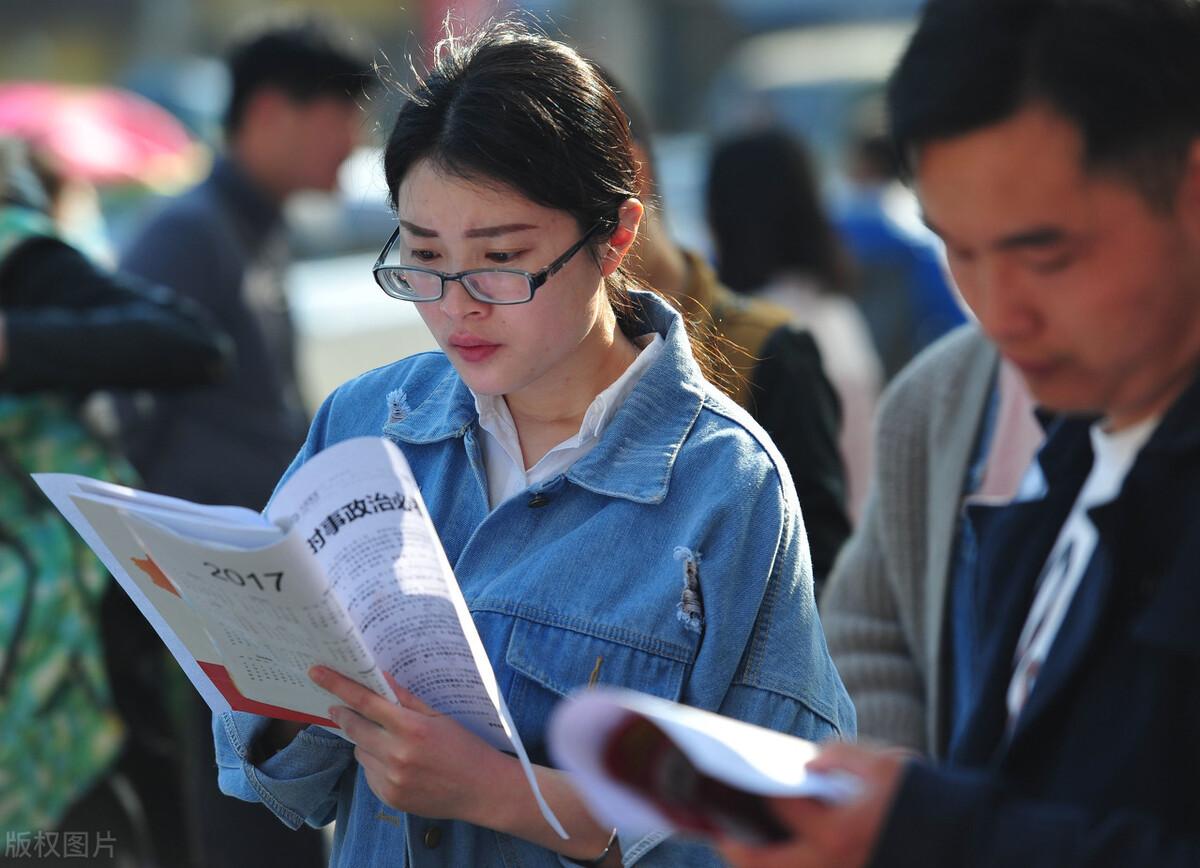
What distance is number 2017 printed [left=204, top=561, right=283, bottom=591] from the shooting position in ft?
4.84

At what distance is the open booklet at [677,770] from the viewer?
111 cm

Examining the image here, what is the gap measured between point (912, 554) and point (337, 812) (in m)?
0.92

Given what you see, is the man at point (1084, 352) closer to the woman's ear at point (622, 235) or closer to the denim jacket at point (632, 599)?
the denim jacket at point (632, 599)

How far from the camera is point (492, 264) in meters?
1.80

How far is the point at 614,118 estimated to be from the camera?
1960mm

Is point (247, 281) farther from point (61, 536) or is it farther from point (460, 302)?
point (460, 302)

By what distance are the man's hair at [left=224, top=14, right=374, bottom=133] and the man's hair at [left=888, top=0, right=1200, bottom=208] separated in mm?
3271

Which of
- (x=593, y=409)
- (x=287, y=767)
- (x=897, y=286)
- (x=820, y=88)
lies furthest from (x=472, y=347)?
(x=820, y=88)

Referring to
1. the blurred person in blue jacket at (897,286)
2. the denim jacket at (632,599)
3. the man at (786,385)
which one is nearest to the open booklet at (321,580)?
the denim jacket at (632,599)

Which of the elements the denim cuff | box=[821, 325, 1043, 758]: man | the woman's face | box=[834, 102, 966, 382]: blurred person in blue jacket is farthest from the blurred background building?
box=[834, 102, 966, 382]: blurred person in blue jacket

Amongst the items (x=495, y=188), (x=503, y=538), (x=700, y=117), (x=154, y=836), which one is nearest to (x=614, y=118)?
(x=495, y=188)

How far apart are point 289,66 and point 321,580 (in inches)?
121

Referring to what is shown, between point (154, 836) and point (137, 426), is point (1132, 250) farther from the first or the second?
point (137, 426)

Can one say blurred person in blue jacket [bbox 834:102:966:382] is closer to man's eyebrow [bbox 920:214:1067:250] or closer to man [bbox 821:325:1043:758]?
man [bbox 821:325:1043:758]
